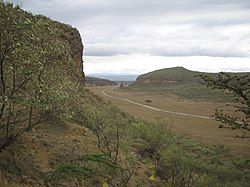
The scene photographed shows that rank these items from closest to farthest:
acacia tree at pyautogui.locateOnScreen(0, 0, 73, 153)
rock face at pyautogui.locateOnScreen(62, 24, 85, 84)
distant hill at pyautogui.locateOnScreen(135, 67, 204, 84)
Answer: acacia tree at pyautogui.locateOnScreen(0, 0, 73, 153) → rock face at pyautogui.locateOnScreen(62, 24, 85, 84) → distant hill at pyautogui.locateOnScreen(135, 67, 204, 84)

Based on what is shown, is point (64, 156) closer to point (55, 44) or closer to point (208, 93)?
point (55, 44)

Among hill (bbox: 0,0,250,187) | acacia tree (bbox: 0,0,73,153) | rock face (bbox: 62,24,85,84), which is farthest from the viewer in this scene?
rock face (bbox: 62,24,85,84)

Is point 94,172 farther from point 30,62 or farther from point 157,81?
point 157,81

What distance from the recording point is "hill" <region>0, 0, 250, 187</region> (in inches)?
356

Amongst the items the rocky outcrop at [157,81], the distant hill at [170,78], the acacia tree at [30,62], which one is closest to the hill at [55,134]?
the acacia tree at [30,62]

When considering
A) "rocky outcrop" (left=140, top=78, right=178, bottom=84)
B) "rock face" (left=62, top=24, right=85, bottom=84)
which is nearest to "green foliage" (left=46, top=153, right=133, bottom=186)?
"rock face" (left=62, top=24, right=85, bottom=84)

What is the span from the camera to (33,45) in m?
9.19

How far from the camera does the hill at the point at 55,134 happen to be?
903cm

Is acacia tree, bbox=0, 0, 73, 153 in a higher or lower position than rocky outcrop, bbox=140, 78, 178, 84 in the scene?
higher

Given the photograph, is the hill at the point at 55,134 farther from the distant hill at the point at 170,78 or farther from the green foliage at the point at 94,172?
the distant hill at the point at 170,78

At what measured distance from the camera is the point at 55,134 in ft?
55.5

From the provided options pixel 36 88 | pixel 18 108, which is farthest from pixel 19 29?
pixel 18 108

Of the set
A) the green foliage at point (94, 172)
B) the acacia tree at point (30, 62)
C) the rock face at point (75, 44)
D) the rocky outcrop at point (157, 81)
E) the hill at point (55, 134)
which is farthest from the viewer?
the rocky outcrop at point (157, 81)

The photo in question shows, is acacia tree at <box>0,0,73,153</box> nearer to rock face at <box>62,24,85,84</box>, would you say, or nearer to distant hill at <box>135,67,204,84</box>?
rock face at <box>62,24,85,84</box>
